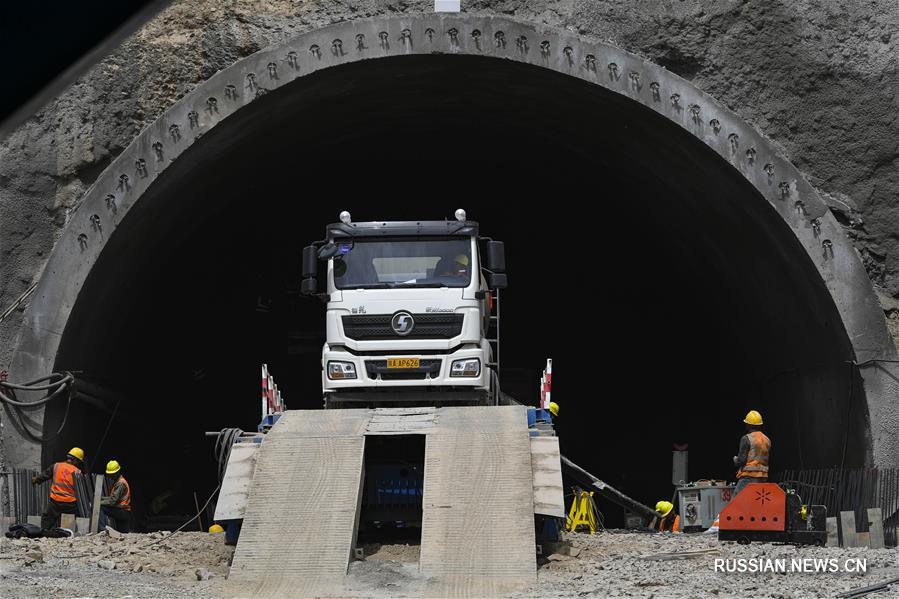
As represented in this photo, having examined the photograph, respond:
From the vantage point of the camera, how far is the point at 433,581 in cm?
1030

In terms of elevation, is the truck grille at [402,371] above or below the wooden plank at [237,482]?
above

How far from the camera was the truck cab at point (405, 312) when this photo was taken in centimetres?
1476

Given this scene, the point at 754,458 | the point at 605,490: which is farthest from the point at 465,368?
the point at 754,458

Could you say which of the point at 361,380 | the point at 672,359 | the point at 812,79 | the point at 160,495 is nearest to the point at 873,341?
the point at 812,79

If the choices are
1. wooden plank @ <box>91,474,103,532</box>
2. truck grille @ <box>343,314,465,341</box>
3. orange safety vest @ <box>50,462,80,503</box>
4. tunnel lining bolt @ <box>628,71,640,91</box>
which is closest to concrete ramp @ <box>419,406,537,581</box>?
truck grille @ <box>343,314,465,341</box>

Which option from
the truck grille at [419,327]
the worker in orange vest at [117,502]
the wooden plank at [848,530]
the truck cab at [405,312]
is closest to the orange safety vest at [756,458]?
the wooden plank at [848,530]

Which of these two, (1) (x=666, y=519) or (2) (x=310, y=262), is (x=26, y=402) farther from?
(1) (x=666, y=519)

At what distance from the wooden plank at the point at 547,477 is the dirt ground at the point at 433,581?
0.56 meters

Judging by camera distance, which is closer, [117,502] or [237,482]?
[237,482]

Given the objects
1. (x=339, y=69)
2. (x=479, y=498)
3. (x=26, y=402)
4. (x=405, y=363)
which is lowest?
(x=479, y=498)

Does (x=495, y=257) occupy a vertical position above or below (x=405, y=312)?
above

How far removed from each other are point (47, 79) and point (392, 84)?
1586cm

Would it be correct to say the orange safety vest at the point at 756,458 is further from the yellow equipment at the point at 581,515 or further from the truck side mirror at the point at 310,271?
the truck side mirror at the point at 310,271

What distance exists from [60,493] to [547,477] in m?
7.03
